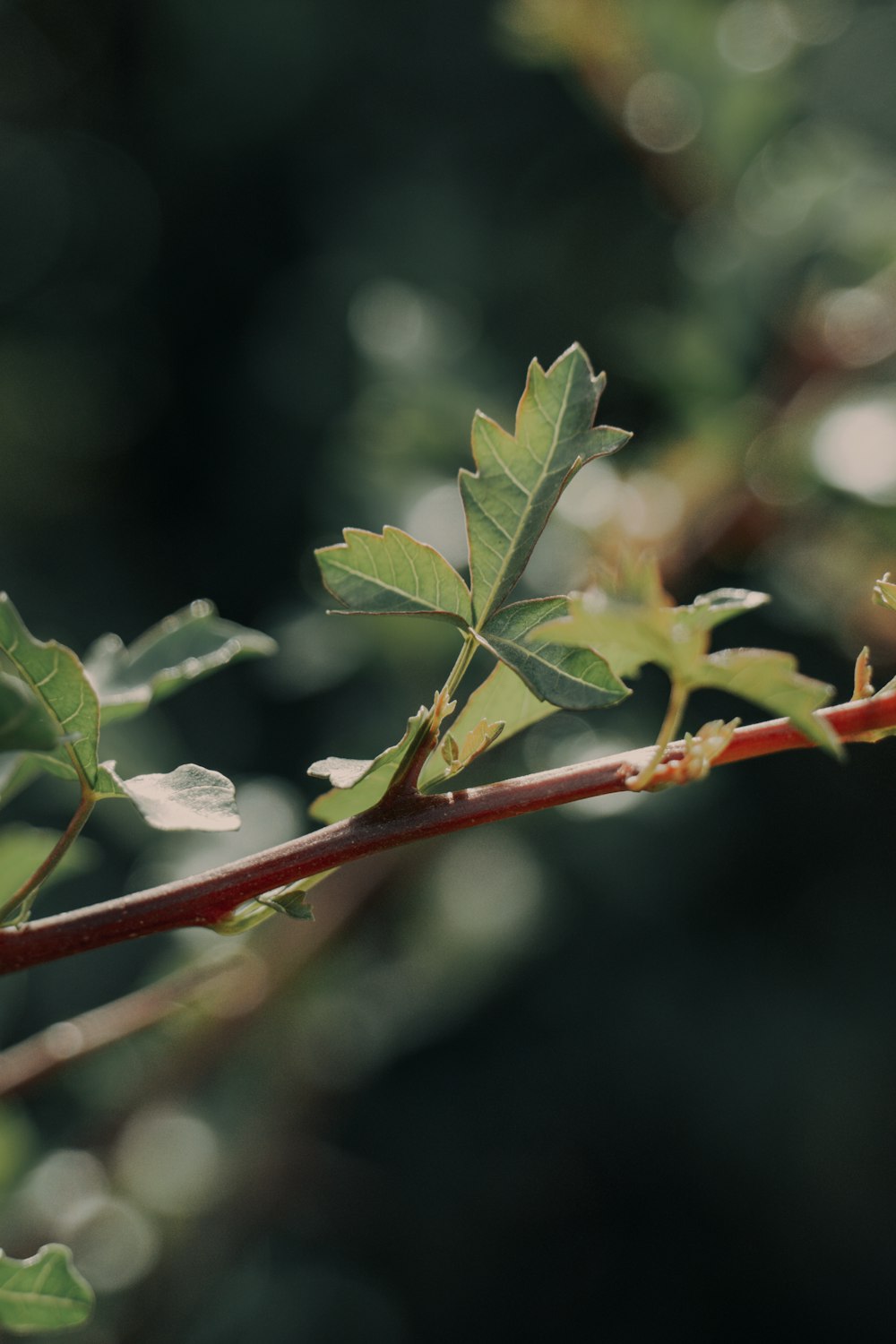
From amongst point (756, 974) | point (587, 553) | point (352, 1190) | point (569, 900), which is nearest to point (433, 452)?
point (587, 553)

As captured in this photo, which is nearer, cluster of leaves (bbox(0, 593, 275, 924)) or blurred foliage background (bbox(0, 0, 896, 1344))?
cluster of leaves (bbox(0, 593, 275, 924))

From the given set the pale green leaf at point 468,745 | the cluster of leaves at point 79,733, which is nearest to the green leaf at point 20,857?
the cluster of leaves at point 79,733

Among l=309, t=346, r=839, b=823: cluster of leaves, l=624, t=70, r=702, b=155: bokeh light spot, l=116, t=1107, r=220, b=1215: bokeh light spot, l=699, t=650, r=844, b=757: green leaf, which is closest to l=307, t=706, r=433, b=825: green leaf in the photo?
l=309, t=346, r=839, b=823: cluster of leaves

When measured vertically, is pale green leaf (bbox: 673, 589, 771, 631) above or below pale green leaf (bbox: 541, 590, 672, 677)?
below

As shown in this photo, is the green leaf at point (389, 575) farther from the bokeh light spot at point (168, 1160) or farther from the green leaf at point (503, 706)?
the bokeh light spot at point (168, 1160)

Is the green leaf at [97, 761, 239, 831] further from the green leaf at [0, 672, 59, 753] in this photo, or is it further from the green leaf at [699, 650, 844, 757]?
the green leaf at [699, 650, 844, 757]

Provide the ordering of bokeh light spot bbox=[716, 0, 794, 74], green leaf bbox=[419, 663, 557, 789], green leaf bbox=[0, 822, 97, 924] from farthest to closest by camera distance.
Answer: bokeh light spot bbox=[716, 0, 794, 74] → green leaf bbox=[0, 822, 97, 924] → green leaf bbox=[419, 663, 557, 789]

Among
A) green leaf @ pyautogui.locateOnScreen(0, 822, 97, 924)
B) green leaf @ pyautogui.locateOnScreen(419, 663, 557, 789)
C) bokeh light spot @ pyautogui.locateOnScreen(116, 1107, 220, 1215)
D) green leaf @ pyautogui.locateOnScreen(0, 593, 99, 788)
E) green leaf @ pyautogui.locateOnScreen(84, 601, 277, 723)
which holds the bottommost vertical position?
bokeh light spot @ pyautogui.locateOnScreen(116, 1107, 220, 1215)
